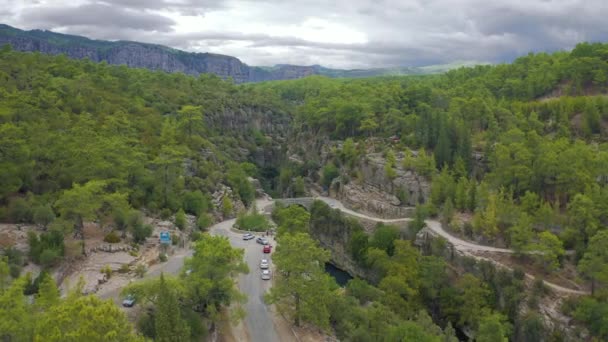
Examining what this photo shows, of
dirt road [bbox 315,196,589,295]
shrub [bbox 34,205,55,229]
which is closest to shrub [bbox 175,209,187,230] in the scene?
shrub [bbox 34,205,55,229]

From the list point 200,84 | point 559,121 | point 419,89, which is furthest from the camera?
point 200,84

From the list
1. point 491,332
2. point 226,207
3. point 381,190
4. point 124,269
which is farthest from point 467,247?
point 124,269

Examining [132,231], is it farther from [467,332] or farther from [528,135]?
[528,135]

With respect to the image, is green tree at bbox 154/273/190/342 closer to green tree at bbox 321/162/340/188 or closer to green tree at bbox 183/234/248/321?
green tree at bbox 183/234/248/321

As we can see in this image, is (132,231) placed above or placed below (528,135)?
below

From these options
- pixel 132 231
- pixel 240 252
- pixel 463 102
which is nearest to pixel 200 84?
pixel 463 102

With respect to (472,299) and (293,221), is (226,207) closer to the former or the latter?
(293,221)

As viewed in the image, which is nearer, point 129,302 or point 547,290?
point 129,302
